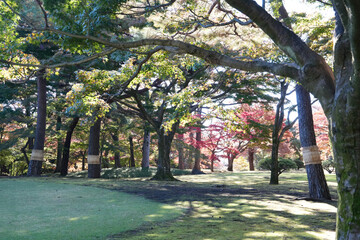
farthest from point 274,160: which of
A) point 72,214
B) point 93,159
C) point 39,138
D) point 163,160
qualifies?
point 39,138

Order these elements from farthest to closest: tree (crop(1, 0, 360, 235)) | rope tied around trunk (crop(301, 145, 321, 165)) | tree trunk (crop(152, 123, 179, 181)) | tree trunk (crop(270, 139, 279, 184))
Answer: tree trunk (crop(152, 123, 179, 181)) < tree trunk (crop(270, 139, 279, 184)) < rope tied around trunk (crop(301, 145, 321, 165)) < tree (crop(1, 0, 360, 235))

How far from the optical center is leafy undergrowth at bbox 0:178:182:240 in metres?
3.17

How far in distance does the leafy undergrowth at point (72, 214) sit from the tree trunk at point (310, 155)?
11.7 feet

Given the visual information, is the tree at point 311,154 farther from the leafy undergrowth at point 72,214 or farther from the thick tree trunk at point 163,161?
the thick tree trunk at point 163,161

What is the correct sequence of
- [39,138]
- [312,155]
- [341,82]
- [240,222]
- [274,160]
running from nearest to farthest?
[341,82] < [240,222] < [312,155] < [274,160] < [39,138]

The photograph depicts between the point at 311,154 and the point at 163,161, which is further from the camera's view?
the point at 163,161

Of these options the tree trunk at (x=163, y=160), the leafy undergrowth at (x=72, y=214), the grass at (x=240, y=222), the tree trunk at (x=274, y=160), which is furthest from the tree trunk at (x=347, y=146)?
→ the tree trunk at (x=163, y=160)

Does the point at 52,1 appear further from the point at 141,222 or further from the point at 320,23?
the point at 320,23

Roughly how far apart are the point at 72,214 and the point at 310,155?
17.6 ft

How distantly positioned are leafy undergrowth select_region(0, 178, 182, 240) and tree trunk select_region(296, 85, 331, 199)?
11.7 ft

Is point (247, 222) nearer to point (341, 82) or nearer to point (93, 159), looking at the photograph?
point (341, 82)

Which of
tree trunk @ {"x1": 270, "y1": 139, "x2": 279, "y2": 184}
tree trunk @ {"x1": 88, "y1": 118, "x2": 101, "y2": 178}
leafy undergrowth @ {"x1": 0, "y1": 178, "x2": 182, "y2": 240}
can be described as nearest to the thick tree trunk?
tree trunk @ {"x1": 88, "y1": 118, "x2": 101, "y2": 178}

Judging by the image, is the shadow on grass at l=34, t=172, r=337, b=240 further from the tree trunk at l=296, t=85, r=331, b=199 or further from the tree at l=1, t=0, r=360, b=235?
the tree at l=1, t=0, r=360, b=235

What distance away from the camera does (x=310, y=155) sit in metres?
6.48
